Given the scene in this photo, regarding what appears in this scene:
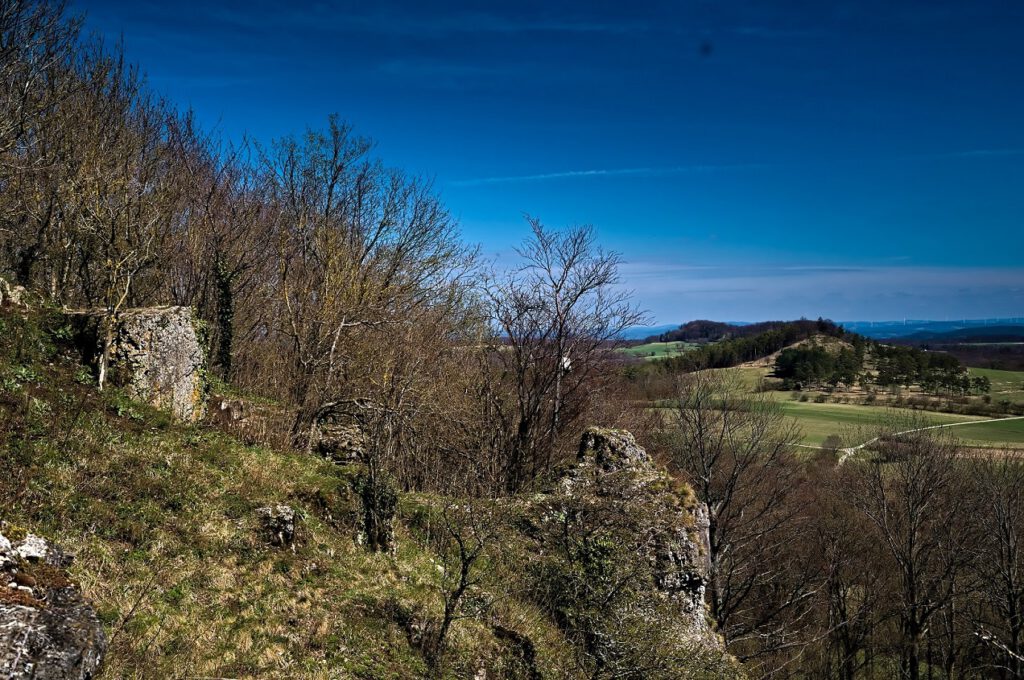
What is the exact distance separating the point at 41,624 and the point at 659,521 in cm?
1055

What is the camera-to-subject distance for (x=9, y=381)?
8.69 m

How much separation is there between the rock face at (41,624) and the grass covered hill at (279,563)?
1.93ft

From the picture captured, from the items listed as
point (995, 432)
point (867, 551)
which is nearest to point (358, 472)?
point (867, 551)

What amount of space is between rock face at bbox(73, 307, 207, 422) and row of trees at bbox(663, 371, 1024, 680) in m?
17.1

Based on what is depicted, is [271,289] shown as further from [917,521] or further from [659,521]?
[917,521]

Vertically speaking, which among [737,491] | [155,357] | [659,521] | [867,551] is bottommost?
[867,551]

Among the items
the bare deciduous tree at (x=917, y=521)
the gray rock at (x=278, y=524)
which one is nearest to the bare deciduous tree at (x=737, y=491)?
the bare deciduous tree at (x=917, y=521)

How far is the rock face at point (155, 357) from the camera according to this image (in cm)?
1066

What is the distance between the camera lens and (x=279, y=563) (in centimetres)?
808

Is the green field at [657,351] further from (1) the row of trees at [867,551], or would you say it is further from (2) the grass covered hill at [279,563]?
(2) the grass covered hill at [279,563]

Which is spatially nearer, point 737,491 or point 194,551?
point 194,551

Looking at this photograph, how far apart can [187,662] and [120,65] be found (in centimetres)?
2065

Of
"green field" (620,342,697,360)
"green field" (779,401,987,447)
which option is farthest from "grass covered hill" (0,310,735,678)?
"green field" (779,401,987,447)

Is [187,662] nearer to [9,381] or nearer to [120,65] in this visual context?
[9,381]
